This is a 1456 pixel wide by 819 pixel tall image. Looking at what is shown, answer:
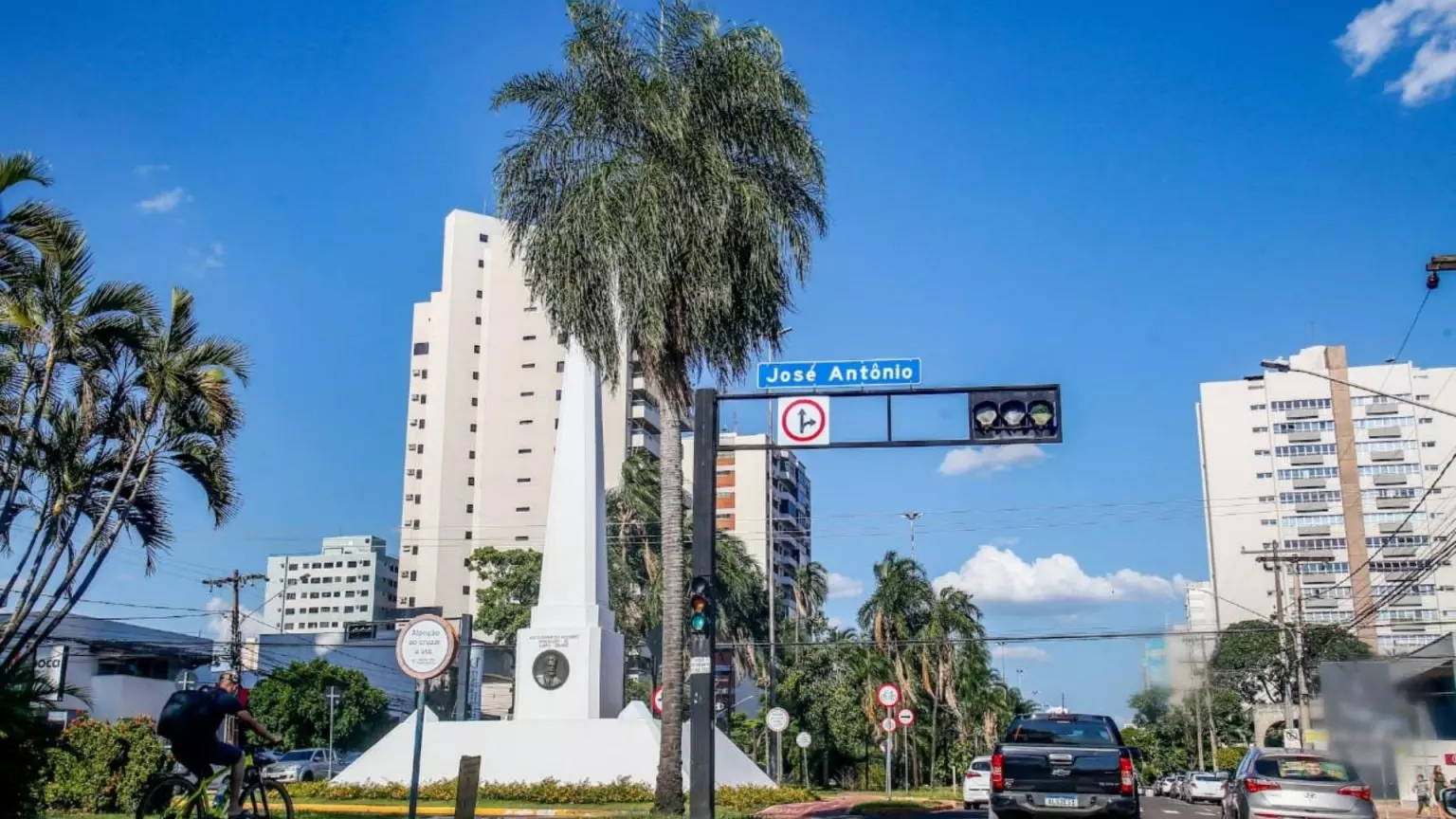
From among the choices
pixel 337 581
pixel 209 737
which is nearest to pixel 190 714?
pixel 209 737

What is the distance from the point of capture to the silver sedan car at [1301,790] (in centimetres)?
1678

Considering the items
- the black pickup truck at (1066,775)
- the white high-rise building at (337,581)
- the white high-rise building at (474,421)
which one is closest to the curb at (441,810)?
the black pickup truck at (1066,775)

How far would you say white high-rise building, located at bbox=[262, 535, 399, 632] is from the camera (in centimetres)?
18350

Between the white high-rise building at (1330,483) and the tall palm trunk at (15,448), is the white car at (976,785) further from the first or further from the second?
the white high-rise building at (1330,483)

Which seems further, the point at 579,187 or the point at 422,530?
the point at 422,530

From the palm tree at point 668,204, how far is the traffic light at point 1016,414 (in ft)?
15.6

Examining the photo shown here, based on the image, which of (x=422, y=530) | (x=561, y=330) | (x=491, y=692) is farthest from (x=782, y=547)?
(x=561, y=330)

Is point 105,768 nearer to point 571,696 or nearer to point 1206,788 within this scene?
point 571,696

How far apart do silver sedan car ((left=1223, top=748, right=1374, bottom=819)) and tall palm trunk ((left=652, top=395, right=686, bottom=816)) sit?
9.39 m

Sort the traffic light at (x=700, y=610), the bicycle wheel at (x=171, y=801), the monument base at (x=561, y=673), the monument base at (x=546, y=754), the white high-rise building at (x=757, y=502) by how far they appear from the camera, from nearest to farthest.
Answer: the bicycle wheel at (x=171, y=801), the traffic light at (x=700, y=610), the monument base at (x=546, y=754), the monument base at (x=561, y=673), the white high-rise building at (x=757, y=502)

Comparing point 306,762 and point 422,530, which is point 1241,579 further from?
point 306,762

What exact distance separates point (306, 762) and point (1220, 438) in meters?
93.5

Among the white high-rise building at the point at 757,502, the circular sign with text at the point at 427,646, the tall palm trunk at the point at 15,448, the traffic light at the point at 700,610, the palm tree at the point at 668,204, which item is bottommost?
the circular sign with text at the point at 427,646

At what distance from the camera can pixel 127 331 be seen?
2038cm
